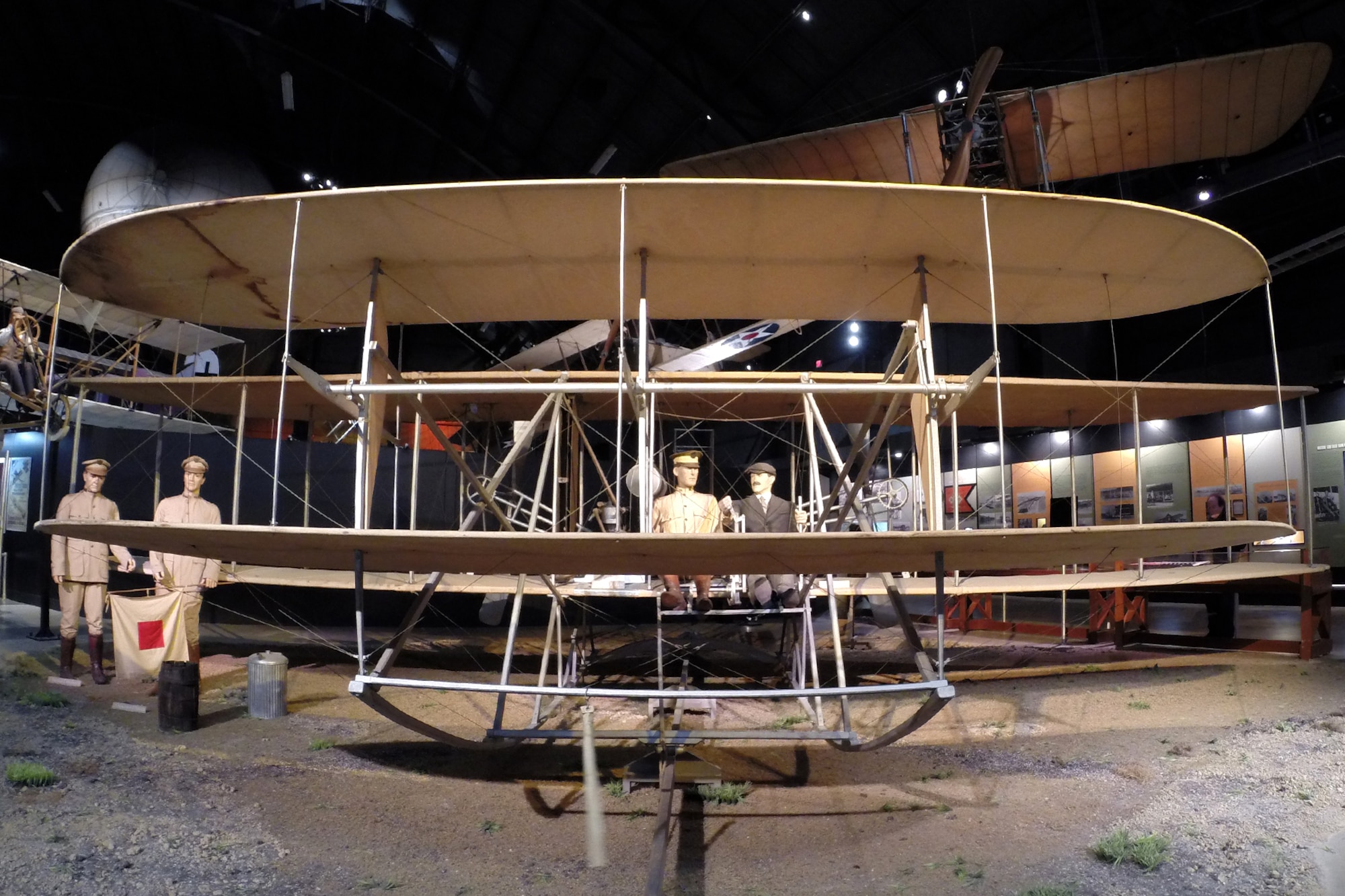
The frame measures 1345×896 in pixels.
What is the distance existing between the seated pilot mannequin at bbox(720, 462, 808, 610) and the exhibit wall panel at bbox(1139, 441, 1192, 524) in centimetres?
863

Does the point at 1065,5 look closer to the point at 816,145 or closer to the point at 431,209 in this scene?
the point at 816,145

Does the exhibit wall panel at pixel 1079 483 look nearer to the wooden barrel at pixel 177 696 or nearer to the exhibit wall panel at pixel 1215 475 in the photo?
the exhibit wall panel at pixel 1215 475

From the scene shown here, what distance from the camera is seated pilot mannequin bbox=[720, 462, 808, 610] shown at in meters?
7.12

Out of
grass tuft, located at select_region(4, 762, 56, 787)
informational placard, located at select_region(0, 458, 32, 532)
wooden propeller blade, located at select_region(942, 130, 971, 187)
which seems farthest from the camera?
informational placard, located at select_region(0, 458, 32, 532)

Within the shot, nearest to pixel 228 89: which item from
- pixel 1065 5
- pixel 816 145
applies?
pixel 816 145

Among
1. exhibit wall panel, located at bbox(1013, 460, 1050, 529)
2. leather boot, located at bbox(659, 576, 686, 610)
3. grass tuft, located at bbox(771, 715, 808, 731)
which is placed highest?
exhibit wall panel, located at bbox(1013, 460, 1050, 529)

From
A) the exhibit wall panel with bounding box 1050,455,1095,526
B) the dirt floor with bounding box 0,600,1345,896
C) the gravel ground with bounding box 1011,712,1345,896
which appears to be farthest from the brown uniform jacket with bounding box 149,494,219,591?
the exhibit wall panel with bounding box 1050,455,1095,526

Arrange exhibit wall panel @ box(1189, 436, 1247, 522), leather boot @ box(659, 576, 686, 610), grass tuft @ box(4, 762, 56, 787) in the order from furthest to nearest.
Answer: exhibit wall panel @ box(1189, 436, 1247, 522) < leather boot @ box(659, 576, 686, 610) < grass tuft @ box(4, 762, 56, 787)

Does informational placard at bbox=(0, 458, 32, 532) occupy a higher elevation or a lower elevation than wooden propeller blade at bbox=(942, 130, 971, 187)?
lower

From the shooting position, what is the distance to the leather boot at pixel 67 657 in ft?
26.1

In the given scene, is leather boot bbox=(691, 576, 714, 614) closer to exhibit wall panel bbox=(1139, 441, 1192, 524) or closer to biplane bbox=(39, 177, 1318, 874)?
biplane bbox=(39, 177, 1318, 874)

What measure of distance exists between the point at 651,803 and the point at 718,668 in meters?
5.69

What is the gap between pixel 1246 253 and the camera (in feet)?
13.9

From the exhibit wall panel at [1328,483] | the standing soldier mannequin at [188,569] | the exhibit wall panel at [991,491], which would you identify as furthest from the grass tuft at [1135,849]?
the exhibit wall panel at [991,491]
